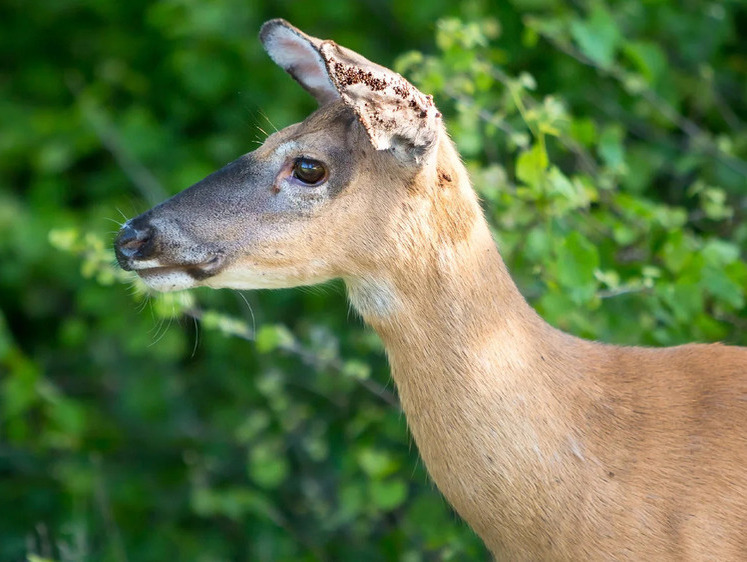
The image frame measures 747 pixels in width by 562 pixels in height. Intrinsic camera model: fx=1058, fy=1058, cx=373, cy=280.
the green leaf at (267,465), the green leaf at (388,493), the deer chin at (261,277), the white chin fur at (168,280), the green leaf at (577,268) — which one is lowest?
the green leaf at (267,465)

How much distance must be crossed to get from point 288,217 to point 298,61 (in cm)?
60

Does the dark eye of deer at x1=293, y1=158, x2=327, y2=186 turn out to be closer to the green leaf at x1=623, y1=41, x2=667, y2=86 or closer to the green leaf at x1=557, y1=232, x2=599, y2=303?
the green leaf at x1=557, y1=232, x2=599, y2=303

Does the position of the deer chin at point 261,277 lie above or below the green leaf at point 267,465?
above

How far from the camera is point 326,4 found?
5207 mm

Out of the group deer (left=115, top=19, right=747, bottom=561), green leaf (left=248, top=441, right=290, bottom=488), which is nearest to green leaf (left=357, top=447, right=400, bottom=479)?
green leaf (left=248, top=441, right=290, bottom=488)

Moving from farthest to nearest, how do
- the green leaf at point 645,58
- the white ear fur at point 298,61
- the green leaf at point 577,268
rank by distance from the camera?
the green leaf at point 645,58
the green leaf at point 577,268
the white ear fur at point 298,61

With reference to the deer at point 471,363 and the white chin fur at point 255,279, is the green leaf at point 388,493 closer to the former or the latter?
the deer at point 471,363

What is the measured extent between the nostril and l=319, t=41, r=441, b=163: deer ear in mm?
654

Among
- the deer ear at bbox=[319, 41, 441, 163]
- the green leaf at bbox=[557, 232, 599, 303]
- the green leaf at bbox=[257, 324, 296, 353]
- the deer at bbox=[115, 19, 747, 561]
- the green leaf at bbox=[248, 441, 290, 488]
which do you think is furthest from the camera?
the green leaf at bbox=[248, 441, 290, 488]

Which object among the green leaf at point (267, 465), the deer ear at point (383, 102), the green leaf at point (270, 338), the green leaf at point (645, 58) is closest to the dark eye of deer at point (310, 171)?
the deer ear at point (383, 102)

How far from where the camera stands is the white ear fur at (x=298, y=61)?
9.23ft

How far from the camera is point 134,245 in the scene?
254cm

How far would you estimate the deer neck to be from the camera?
2.43 meters

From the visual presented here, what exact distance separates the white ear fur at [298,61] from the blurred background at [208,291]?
1.15m
